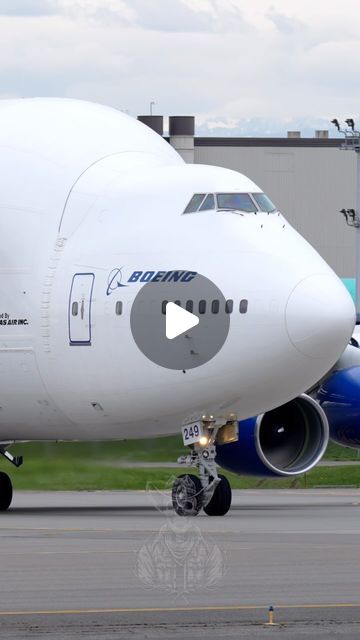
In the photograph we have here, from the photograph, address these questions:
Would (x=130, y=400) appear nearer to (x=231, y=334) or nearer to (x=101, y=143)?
(x=231, y=334)

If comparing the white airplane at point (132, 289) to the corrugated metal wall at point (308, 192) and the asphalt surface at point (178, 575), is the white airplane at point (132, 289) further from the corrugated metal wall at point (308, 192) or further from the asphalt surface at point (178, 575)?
the corrugated metal wall at point (308, 192)

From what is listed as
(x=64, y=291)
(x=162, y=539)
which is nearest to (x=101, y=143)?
(x=64, y=291)

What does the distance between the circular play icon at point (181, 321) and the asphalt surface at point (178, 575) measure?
257cm

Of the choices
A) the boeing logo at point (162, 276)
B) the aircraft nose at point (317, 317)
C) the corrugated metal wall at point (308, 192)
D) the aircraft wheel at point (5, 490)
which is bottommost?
the aircraft wheel at point (5, 490)

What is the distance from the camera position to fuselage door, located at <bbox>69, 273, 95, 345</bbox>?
94.5 feet

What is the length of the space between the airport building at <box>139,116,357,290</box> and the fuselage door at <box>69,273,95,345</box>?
55910 millimetres

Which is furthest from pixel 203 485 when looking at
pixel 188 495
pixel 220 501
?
pixel 220 501

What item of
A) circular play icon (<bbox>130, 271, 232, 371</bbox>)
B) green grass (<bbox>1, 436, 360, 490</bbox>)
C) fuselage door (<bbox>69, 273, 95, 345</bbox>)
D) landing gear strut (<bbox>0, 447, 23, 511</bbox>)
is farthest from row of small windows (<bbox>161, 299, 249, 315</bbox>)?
landing gear strut (<bbox>0, 447, 23, 511</bbox>)

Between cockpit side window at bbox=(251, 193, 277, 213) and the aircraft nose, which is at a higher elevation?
cockpit side window at bbox=(251, 193, 277, 213)

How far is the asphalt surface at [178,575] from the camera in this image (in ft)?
47.7

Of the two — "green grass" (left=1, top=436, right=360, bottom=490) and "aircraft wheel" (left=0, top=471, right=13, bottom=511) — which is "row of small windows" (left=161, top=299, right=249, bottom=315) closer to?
"green grass" (left=1, top=436, right=360, bottom=490)

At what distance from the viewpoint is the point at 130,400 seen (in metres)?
28.6

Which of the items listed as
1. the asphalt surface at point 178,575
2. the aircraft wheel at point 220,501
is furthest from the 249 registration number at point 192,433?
the asphalt surface at point 178,575

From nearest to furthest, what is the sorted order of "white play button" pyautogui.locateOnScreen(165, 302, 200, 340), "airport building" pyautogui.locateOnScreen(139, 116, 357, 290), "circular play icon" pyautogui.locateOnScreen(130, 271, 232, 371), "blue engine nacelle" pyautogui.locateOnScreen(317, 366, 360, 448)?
"circular play icon" pyautogui.locateOnScreen(130, 271, 232, 371), "white play button" pyautogui.locateOnScreen(165, 302, 200, 340), "blue engine nacelle" pyautogui.locateOnScreen(317, 366, 360, 448), "airport building" pyautogui.locateOnScreen(139, 116, 357, 290)
